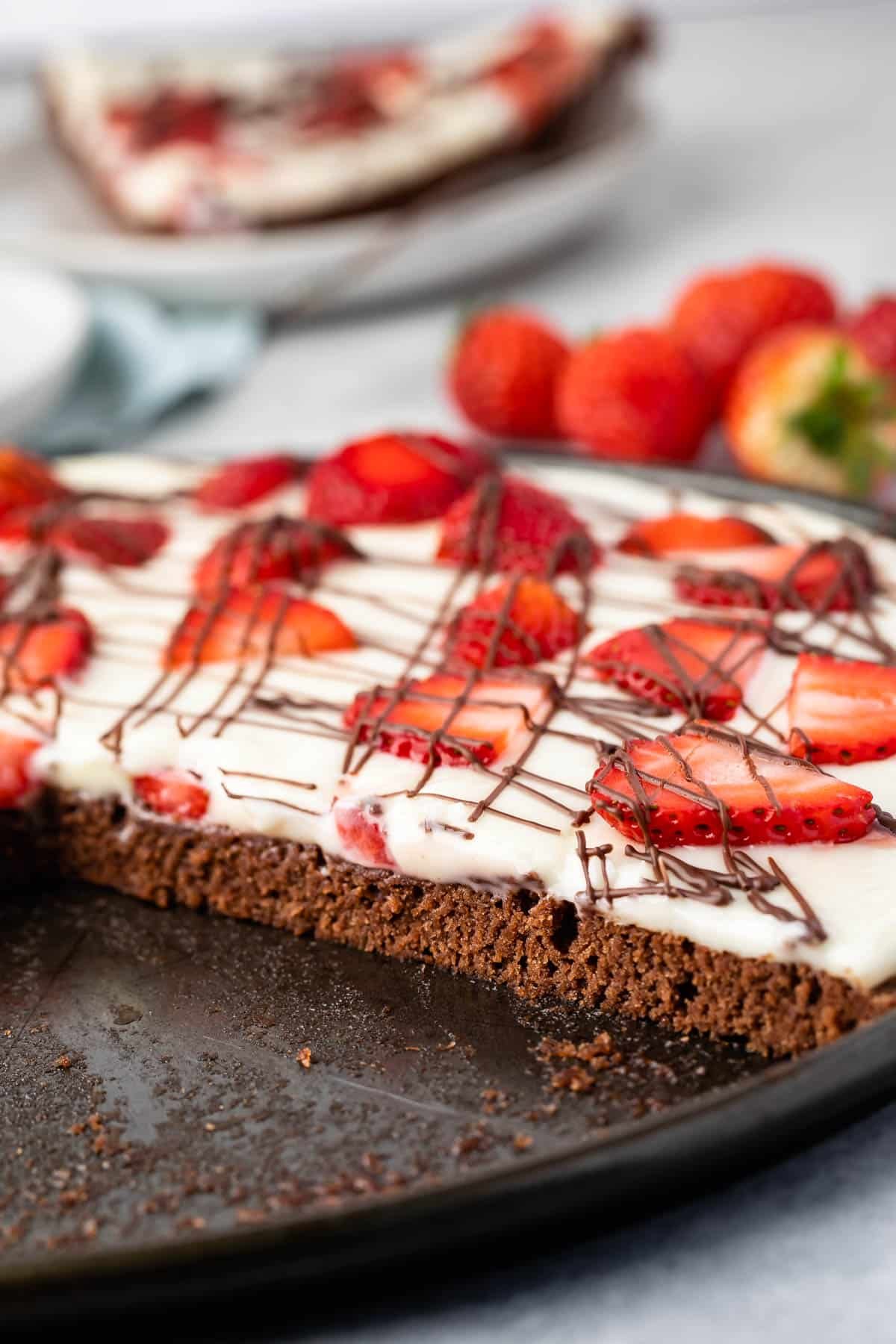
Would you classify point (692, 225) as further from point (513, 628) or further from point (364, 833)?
point (364, 833)

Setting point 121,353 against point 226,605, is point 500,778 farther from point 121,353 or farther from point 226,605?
point 121,353

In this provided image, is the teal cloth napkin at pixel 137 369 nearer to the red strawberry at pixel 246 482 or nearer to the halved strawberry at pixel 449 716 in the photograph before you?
the red strawberry at pixel 246 482

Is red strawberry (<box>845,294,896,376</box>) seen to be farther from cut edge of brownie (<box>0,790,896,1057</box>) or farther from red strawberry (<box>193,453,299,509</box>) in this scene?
cut edge of brownie (<box>0,790,896,1057</box>)

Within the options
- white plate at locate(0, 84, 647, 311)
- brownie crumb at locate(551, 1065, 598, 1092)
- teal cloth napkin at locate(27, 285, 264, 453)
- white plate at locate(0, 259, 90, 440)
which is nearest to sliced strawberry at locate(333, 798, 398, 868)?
brownie crumb at locate(551, 1065, 598, 1092)

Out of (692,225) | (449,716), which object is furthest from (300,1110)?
(692,225)

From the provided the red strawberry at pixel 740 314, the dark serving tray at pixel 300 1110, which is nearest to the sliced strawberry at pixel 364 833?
the dark serving tray at pixel 300 1110

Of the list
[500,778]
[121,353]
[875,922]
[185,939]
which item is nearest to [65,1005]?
[185,939]

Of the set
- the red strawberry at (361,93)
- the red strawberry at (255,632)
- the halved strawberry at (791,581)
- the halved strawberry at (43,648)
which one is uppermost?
the red strawberry at (361,93)
